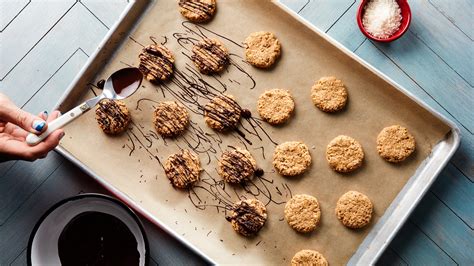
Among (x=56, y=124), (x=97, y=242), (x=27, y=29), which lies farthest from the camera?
(x=27, y=29)

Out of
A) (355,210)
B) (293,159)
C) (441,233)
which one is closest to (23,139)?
(293,159)

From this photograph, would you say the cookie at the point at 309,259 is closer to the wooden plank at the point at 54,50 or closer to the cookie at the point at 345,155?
the cookie at the point at 345,155

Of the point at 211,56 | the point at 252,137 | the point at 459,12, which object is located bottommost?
the point at 252,137

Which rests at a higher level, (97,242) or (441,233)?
(441,233)

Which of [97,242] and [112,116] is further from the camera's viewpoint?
[112,116]

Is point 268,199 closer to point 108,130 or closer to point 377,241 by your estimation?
point 377,241

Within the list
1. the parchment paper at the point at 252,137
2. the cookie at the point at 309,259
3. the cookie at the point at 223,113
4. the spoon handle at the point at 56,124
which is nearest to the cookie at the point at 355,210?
the parchment paper at the point at 252,137

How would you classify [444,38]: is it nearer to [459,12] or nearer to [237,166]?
[459,12]
